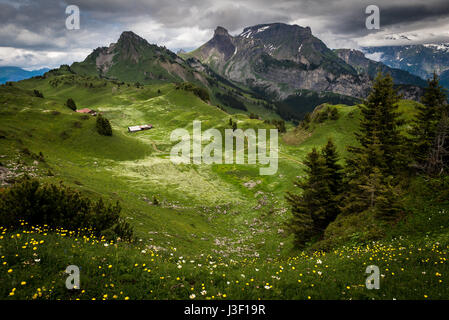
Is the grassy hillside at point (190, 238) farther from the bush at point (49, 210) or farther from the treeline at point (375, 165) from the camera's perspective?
the treeline at point (375, 165)

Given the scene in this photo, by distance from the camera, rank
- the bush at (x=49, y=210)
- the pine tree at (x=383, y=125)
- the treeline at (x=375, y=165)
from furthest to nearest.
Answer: the pine tree at (x=383, y=125) < the treeline at (x=375, y=165) < the bush at (x=49, y=210)

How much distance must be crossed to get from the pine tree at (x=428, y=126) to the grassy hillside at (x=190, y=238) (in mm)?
7084

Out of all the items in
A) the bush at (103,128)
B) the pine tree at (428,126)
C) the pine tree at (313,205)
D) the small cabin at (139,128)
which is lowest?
the pine tree at (313,205)

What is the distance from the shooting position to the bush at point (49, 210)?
12.2 metres

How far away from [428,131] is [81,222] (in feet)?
126

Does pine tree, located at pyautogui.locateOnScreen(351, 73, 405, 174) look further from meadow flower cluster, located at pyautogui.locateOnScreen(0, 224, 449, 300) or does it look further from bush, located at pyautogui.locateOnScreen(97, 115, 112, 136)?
bush, located at pyautogui.locateOnScreen(97, 115, 112, 136)

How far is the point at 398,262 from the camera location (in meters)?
12.2

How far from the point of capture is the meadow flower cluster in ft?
26.5

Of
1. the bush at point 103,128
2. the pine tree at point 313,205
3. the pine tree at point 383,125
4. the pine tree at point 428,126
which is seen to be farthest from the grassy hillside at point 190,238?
the pine tree at point 383,125

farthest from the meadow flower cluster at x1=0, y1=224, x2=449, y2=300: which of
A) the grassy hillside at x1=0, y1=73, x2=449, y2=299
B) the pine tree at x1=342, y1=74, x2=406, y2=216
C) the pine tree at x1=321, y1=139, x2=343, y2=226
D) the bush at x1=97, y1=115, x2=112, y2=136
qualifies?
the bush at x1=97, y1=115, x2=112, y2=136

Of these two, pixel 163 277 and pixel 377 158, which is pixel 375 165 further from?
pixel 163 277

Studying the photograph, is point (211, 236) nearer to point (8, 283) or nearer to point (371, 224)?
point (371, 224)

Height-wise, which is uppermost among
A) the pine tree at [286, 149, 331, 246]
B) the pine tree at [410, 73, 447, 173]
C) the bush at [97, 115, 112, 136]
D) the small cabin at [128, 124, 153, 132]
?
the small cabin at [128, 124, 153, 132]

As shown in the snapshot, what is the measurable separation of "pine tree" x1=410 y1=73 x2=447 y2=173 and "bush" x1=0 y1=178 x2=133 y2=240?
98.7 feet
